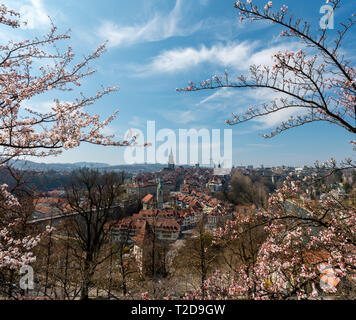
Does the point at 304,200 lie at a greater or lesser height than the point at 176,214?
greater

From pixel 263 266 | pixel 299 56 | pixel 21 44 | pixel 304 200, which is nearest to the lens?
pixel 299 56

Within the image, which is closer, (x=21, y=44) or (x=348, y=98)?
(x=348, y=98)

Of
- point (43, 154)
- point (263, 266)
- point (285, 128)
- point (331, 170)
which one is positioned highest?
point (285, 128)

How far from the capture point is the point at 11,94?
13.5 ft

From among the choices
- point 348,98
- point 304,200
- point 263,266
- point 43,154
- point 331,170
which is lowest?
Result: point 263,266

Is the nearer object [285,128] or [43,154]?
[285,128]

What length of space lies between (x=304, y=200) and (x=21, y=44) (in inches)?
313

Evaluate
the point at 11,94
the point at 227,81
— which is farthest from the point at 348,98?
the point at 11,94

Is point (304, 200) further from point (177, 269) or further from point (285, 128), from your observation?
point (177, 269)
